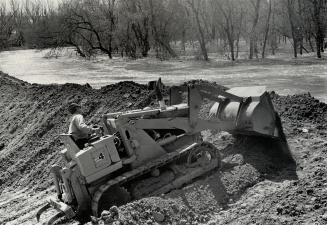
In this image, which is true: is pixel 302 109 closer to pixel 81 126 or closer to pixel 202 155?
pixel 202 155

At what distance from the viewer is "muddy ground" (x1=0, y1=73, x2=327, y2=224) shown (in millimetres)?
6867

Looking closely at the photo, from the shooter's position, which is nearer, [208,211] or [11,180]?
[208,211]

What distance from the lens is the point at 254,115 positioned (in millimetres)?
9000

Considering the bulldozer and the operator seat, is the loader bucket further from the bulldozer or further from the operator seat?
the operator seat

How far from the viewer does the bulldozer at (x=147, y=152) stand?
25.9 ft

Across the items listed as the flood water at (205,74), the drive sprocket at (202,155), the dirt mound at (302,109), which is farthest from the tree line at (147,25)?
the drive sprocket at (202,155)

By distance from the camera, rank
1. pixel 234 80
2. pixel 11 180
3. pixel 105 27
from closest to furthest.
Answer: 1. pixel 11 180
2. pixel 234 80
3. pixel 105 27

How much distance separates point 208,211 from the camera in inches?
301

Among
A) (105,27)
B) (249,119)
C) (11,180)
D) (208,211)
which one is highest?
(105,27)

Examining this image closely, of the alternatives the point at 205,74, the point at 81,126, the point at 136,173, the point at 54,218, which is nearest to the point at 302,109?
the point at 136,173

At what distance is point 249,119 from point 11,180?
25.7 feet

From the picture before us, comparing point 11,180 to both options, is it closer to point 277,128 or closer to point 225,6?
point 277,128

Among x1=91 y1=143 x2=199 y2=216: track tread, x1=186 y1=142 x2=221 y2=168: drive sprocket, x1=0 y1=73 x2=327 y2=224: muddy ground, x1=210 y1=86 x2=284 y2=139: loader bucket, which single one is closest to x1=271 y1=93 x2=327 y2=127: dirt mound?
x1=0 y1=73 x2=327 y2=224: muddy ground

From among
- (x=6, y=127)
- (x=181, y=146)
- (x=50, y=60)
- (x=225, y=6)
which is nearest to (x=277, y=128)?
(x=181, y=146)
